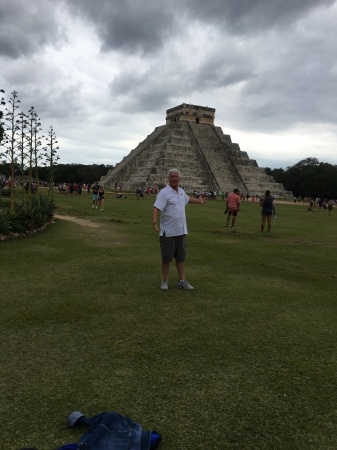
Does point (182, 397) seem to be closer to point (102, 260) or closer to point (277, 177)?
point (102, 260)

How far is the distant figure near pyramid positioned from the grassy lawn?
156 feet

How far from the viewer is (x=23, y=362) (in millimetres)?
3354

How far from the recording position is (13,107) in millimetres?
12273

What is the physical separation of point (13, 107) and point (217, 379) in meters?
11.7

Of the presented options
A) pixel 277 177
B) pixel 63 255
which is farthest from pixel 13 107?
pixel 277 177

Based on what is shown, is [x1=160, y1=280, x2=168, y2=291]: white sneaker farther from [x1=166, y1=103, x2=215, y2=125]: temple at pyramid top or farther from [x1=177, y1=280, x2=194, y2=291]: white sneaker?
[x1=166, y1=103, x2=215, y2=125]: temple at pyramid top

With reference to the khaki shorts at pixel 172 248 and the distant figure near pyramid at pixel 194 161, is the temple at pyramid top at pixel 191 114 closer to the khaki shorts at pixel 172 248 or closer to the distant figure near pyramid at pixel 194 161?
the distant figure near pyramid at pixel 194 161

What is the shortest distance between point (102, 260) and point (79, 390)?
15.8 feet

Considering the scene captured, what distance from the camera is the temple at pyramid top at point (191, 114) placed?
70062mm

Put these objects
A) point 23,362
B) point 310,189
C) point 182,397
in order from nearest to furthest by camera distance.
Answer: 1. point 182,397
2. point 23,362
3. point 310,189

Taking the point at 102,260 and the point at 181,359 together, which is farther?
the point at 102,260

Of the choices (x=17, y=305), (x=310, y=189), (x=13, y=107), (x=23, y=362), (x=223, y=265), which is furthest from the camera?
(x=310, y=189)

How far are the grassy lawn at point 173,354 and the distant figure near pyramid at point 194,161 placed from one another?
156ft

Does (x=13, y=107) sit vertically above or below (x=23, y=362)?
above
